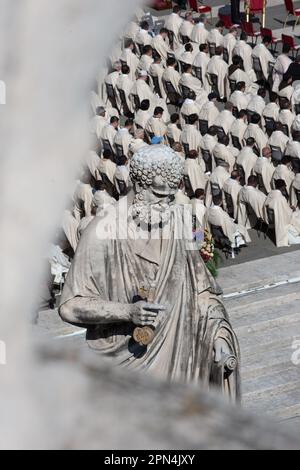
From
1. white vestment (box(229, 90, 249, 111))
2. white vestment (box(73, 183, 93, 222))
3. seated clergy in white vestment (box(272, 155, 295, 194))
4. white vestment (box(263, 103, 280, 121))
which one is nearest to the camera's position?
white vestment (box(73, 183, 93, 222))

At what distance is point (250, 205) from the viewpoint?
16.7 metres

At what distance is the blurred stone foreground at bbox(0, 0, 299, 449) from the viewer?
3.83 feet

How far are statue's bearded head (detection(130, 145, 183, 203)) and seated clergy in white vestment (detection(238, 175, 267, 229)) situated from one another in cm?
1179

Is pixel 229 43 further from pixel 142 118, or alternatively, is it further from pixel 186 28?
pixel 142 118

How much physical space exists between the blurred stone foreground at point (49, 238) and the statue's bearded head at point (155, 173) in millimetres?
3446

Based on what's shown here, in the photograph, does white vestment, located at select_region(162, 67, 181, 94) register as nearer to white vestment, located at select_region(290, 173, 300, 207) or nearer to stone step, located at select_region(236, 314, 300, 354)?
white vestment, located at select_region(290, 173, 300, 207)

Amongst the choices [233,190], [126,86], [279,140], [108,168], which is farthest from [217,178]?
[126,86]

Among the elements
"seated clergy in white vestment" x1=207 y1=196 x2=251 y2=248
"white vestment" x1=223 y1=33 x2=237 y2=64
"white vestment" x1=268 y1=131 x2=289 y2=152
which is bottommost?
"seated clergy in white vestment" x1=207 y1=196 x2=251 y2=248

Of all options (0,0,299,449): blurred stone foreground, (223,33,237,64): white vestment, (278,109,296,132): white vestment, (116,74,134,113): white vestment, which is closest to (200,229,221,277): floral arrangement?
(278,109,296,132): white vestment

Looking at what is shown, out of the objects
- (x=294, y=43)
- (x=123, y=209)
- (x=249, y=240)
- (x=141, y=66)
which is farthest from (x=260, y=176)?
(x=123, y=209)

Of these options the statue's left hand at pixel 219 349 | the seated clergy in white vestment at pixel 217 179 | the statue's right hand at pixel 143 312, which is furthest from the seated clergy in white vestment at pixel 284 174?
the statue's right hand at pixel 143 312
